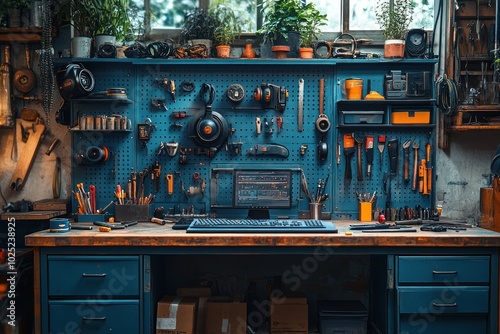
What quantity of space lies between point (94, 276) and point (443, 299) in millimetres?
1850

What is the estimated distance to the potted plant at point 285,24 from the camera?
362 cm

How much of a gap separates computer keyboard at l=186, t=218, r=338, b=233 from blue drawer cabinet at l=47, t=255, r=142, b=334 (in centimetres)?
41

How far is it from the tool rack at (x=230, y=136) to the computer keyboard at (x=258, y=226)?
384mm

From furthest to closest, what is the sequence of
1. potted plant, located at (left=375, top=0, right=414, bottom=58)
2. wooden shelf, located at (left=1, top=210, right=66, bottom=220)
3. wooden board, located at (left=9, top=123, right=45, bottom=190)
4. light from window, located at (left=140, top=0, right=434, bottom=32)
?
light from window, located at (left=140, top=0, right=434, bottom=32) < wooden board, located at (left=9, top=123, right=45, bottom=190) < potted plant, located at (left=375, top=0, right=414, bottom=58) < wooden shelf, located at (left=1, top=210, right=66, bottom=220)

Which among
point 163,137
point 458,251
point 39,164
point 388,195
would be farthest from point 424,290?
point 39,164

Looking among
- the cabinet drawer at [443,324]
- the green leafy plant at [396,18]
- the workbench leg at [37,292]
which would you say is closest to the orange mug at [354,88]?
the green leafy plant at [396,18]

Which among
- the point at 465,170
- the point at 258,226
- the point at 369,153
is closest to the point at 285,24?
the point at 369,153

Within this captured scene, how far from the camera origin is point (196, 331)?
347 cm

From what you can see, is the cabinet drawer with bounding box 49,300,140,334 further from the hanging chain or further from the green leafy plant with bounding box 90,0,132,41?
Answer: the green leafy plant with bounding box 90,0,132,41

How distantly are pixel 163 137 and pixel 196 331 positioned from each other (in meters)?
1.24

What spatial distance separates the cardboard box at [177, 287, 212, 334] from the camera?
11.6 feet

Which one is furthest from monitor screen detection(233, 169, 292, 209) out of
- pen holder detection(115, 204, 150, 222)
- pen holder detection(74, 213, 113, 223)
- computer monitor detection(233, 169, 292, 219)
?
pen holder detection(74, 213, 113, 223)

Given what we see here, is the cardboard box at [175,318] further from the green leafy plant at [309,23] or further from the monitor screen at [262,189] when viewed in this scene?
the green leafy plant at [309,23]

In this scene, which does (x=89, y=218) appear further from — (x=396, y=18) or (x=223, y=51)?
(x=396, y=18)
